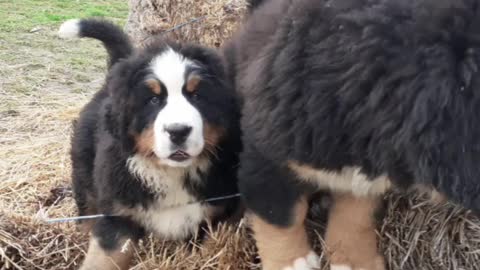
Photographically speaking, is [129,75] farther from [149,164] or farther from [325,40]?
[325,40]

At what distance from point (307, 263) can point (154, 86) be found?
0.97 meters

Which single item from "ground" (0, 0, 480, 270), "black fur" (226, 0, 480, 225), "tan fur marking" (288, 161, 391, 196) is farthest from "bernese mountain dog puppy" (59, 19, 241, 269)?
"tan fur marking" (288, 161, 391, 196)

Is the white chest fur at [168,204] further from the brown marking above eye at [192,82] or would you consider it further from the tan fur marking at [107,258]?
the brown marking above eye at [192,82]

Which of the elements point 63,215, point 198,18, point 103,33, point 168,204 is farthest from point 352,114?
point 198,18

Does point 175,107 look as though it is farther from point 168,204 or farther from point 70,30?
point 70,30

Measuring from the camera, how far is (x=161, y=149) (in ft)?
9.30

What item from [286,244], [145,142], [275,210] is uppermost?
[145,142]

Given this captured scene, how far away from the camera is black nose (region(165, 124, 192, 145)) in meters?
2.76

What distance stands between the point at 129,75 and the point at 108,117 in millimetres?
232

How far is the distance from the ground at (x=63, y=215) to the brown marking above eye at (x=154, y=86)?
699mm

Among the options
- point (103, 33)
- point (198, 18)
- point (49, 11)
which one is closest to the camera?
point (103, 33)

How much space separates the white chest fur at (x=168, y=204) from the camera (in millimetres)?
3105

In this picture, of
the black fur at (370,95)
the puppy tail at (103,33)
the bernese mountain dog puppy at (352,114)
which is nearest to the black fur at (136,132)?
the bernese mountain dog puppy at (352,114)

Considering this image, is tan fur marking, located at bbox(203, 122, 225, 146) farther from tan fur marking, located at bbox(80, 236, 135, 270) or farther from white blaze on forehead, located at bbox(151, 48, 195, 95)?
tan fur marking, located at bbox(80, 236, 135, 270)
